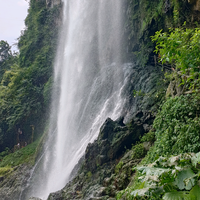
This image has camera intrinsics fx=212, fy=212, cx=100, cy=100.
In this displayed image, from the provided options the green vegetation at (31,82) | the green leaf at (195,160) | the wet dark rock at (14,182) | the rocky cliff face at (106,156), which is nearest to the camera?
the green leaf at (195,160)

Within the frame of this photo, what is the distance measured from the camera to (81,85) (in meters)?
17.5

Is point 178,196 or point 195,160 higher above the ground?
point 195,160

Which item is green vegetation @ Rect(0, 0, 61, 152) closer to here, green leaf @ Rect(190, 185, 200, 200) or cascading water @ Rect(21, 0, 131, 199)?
cascading water @ Rect(21, 0, 131, 199)

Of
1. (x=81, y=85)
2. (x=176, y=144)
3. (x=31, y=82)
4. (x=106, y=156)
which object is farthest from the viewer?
(x=31, y=82)

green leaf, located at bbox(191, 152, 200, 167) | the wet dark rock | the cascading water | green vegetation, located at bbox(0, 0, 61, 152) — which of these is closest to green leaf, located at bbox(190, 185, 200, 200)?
green leaf, located at bbox(191, 152, 200, 167)

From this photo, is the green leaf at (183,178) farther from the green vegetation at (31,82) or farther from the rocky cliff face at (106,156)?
the green vegetation at (31,82)

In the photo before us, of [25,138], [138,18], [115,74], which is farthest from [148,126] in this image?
[25,138]

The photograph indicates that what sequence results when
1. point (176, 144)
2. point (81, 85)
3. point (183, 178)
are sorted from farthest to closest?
1. point (81, 85)
2. point (176, 144)
3. point (183, 178)

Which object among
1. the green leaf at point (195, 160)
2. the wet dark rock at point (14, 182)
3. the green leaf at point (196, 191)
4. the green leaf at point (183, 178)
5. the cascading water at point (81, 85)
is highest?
the cascading water at point (81, 85)

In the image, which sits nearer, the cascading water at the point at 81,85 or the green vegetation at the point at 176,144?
the green vegetation at the point at 176,144

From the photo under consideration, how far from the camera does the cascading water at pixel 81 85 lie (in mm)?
12609

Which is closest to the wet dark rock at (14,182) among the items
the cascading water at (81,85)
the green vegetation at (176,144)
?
the cascading water at (81,85)

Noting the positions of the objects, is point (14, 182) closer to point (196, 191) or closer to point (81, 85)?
point (81, 85)

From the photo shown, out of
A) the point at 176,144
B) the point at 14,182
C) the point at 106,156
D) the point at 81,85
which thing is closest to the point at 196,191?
the point at 176,144
